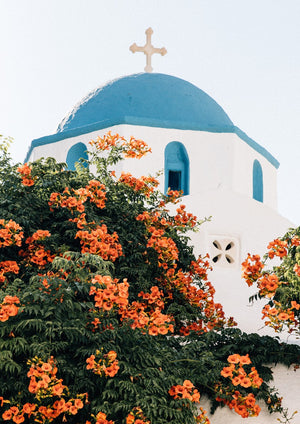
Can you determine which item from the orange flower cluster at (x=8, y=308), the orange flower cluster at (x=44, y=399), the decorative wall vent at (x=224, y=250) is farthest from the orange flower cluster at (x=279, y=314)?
the decorative wall vent at (x=224, y=250)

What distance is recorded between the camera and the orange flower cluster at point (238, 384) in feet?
15.2

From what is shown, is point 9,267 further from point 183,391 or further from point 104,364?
point 183,391

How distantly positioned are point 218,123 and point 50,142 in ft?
10.1

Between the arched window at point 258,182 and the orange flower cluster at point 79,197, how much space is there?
5599mm

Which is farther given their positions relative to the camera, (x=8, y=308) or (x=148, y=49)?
(x=148, y=49)

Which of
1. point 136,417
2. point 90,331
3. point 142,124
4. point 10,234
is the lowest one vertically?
point 136,417

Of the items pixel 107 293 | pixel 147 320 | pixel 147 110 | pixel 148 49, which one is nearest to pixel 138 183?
pixel 147 320

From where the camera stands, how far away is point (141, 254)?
5.80 m

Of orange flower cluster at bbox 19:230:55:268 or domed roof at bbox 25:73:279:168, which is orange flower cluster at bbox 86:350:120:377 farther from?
domed roof at bbox 25:73:279:168

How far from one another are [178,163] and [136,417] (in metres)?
6.69

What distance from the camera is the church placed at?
8.63 m

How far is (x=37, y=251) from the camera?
5234 millimetres

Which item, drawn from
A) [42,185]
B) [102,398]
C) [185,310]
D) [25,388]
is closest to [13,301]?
[25,388]

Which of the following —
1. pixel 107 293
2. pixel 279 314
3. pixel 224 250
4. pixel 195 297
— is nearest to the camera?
pixel 107 293
